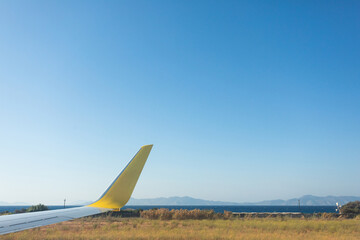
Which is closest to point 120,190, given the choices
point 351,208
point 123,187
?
point 123,187

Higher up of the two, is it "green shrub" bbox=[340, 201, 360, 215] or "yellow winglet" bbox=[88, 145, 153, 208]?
"yellow winglet" bbox=[88, 145, 153, 208]

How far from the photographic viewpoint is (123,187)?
426cm

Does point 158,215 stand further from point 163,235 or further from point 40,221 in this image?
point 40,221

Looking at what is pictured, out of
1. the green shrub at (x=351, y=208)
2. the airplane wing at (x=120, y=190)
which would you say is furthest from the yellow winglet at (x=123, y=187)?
the green shrub at (x=351, y=208)

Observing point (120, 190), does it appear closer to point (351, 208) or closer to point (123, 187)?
point (123, 187)

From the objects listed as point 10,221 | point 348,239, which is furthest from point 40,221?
point 348,239

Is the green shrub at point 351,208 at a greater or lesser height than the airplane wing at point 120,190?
lesser

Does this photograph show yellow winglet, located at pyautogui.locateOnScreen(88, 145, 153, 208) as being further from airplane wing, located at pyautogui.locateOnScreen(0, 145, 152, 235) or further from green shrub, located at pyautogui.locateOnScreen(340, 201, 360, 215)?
green shrub, located at pyautogui.locateOnScreen(340, 201, 360, 215)

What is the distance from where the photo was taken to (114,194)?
4293 millimetres

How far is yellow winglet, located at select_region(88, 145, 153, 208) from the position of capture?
13.9ft

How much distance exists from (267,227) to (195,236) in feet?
18.0

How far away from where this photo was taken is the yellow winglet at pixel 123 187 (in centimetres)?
425

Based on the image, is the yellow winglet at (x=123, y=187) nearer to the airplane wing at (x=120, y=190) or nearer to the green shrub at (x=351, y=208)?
the airplane wing at (x=120, y=190)

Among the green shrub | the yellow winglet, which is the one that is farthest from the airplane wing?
the green shrub
